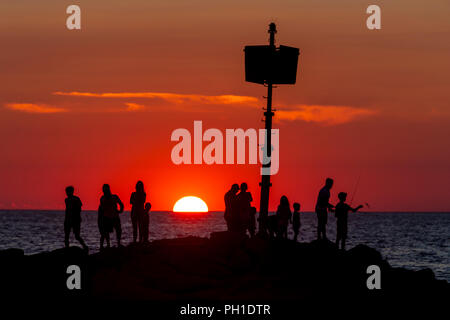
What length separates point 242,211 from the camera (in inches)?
Answer: 1014

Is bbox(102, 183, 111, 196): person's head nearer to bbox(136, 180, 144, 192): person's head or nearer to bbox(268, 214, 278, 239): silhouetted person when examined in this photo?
bbox(136, 180, 144, 192): person's head

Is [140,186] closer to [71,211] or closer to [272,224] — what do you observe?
[71,211]

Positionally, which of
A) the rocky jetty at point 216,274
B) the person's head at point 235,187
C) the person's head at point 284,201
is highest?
the person's head at point 235,187

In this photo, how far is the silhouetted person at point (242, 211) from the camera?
25.6m

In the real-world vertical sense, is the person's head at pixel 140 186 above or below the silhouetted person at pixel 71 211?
above

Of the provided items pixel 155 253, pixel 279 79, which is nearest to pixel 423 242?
pixel 279 79

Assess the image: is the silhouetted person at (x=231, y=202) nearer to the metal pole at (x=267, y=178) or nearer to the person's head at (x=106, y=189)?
the metal pole at (x=267, y=178)

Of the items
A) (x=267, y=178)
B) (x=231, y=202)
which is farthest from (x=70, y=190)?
(x=267, y=178)

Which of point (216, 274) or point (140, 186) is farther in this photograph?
point (140, 186)

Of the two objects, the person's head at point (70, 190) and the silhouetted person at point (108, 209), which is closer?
the person's head at point (70, 190)

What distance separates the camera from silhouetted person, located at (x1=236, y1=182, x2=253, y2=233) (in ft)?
84.0

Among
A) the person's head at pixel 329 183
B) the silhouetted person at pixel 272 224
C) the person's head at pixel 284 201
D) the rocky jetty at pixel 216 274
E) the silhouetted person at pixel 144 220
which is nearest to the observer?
the rocky jetty at pixel 216 274

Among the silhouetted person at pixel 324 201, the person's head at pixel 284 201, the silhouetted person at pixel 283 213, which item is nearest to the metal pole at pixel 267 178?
the silhouetted person at pixel 283 213
